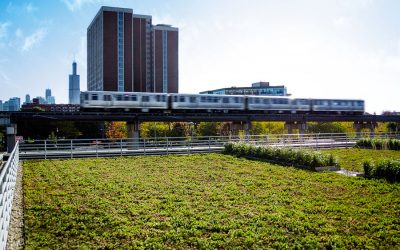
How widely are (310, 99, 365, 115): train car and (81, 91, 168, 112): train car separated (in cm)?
2528

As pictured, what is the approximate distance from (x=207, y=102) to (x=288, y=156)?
84.1ft

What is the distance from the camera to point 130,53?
354 feet

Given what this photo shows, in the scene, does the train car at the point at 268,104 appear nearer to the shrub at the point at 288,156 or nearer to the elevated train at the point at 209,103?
the elevated train at the point at 209,103

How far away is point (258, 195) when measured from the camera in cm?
Result: 1146

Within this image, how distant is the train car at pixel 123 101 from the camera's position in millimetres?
39312

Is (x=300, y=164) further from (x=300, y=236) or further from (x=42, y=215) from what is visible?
(x=42, y=215)

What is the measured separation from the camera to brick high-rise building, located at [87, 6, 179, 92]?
105m

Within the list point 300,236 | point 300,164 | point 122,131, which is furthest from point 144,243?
point 122,131

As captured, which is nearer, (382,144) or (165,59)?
(382,144)

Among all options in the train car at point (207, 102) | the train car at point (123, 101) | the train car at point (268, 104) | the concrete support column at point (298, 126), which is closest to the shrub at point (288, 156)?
the train car at point (207, 102)

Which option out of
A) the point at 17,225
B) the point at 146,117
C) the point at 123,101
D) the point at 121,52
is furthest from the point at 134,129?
the point at 121,52

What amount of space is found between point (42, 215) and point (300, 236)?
272 inches

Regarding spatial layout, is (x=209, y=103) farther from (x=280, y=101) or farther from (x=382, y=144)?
(x=382, y=144)

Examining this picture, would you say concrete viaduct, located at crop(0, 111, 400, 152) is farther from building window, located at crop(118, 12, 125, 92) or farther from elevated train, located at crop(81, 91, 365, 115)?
building window, located at crop(118, 12, 125, 92)
